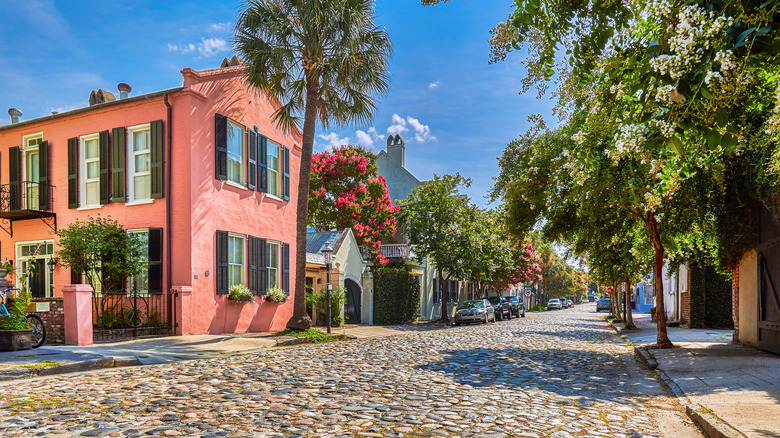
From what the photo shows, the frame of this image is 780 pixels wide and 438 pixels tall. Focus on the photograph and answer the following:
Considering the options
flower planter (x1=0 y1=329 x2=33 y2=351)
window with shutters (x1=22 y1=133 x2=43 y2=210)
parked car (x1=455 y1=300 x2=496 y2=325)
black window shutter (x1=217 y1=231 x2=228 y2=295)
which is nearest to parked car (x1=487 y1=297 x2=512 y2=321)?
parked car (x1=455 y1=300 x2=496 y2=325)

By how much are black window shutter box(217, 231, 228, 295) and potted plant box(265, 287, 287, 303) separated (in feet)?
8.37

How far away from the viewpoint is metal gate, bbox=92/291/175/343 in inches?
616

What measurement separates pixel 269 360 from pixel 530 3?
8.91 meters

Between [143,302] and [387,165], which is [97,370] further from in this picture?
[387,165]

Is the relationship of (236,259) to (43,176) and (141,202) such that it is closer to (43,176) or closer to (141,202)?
(141,202)

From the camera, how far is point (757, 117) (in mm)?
11297

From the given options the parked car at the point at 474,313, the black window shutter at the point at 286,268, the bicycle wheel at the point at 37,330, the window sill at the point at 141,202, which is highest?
the window sill at the point at 141,202

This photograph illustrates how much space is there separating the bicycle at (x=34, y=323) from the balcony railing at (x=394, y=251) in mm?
21431

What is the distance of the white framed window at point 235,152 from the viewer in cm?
1872

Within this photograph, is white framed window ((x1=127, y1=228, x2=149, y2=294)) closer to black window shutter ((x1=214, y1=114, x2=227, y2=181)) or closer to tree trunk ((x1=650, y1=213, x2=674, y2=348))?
black window shutter ((x1=214, y1=114, x2=227, y2=181))

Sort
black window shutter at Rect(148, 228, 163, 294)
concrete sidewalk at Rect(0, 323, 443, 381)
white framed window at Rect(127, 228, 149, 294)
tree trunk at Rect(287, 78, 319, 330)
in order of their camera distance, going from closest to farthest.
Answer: concrete sidewalk at Rect(0, 323, 443, 381) → black window shutter at Rect(148, 228, 163, 294) → white framed window at Rect(127, 228, 149, 294) → tree trunk at Rect(287, 78, 319, 330)

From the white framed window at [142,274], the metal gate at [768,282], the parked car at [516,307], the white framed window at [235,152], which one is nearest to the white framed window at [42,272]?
the white framed window at [142,274]

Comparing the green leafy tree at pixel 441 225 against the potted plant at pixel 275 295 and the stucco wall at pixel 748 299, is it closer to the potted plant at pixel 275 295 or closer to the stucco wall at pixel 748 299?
the potted plant at pixel 275 295

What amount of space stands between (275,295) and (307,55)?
8.29m
